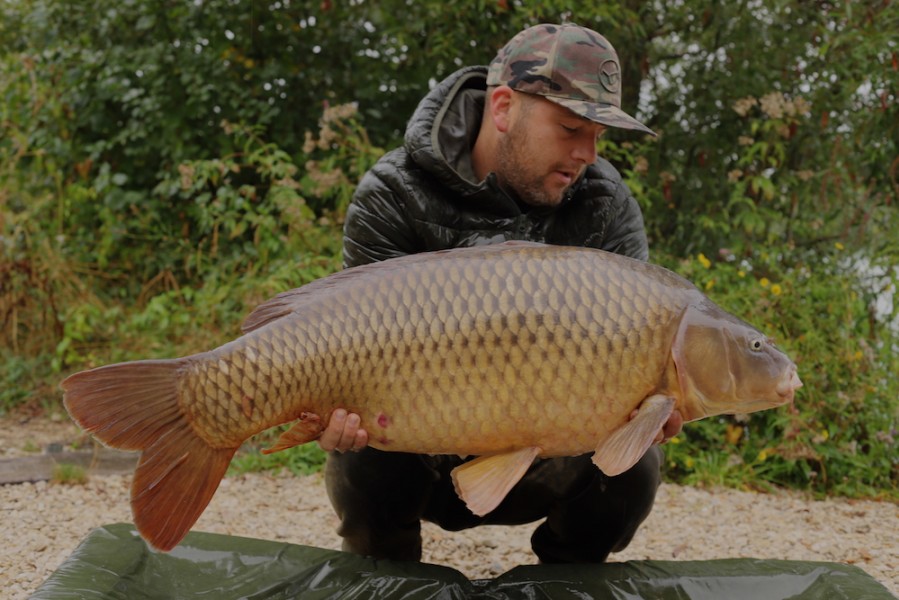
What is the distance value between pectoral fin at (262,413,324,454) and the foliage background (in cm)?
193

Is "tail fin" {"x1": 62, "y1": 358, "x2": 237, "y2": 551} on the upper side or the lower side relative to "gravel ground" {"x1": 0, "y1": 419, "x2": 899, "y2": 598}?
upper

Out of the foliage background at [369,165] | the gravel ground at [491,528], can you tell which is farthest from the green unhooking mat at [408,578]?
the foliage background at [369,165]

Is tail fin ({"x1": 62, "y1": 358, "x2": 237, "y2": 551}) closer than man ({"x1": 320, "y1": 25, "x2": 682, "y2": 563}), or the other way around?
tail fin ({"x1": 62, "y1": 358, "x2": 237, "y2": 551})

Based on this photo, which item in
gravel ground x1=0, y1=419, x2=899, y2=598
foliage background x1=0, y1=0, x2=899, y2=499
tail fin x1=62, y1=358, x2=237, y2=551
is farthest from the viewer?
foliage background x1=0, y1=0, x2=899, y2=499

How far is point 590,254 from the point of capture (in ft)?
5.44

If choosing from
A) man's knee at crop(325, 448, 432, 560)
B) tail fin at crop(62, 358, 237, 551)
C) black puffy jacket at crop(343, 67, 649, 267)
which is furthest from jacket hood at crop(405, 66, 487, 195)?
tail fin at crop(62, 358, 237, 551)

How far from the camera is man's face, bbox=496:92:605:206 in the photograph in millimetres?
1996

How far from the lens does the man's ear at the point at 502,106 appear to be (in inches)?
81.0

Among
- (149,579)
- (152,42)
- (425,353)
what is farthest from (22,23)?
(425,353)

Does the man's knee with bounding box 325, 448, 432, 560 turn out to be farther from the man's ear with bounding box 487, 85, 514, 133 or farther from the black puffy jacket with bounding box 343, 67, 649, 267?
the man's ear with bounding box 487, 85, 514, 133

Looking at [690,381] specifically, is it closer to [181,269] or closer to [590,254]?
[590,254]

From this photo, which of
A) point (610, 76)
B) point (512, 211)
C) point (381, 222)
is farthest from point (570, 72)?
point (381, 222)

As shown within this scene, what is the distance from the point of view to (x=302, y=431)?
169cm

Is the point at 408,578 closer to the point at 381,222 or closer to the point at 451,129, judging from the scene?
the point at 381,222
